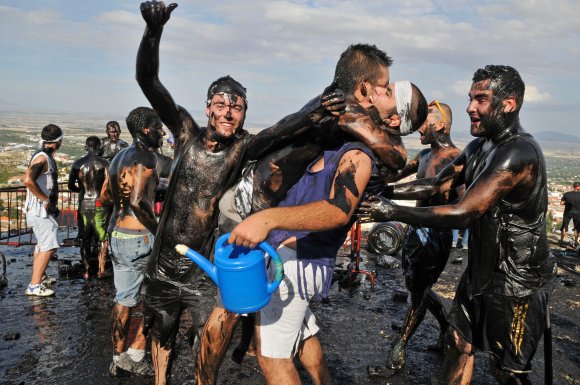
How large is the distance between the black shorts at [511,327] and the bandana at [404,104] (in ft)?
4.20

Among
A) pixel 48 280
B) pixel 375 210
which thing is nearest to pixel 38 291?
pixel 48 280

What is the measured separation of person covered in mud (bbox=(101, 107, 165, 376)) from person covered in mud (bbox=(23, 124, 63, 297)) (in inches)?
97.4

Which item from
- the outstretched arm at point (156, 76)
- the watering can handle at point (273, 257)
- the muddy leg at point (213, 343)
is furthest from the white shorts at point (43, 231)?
the watering can handle at point (273, 257)

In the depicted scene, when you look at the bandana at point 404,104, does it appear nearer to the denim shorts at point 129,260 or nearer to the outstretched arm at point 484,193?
the outstretched arm at point 484,193

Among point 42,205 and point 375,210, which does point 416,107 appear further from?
point 42,205

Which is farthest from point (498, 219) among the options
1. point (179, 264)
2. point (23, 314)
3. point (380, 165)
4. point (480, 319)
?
point (23, 314)

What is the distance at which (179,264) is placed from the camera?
→ 3.26 meters

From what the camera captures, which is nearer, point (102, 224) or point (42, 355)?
point (42, 355)

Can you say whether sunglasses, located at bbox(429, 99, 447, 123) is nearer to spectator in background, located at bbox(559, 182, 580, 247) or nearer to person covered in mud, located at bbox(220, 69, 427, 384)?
person covered in mud, located at bbox(220, 69, 427, 384)

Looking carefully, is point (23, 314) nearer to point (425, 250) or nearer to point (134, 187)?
point (134, 187)

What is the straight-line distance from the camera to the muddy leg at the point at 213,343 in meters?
2.97

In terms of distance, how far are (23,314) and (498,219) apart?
16.2 ft

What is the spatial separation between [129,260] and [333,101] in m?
2.42

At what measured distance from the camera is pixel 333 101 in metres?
2.25
